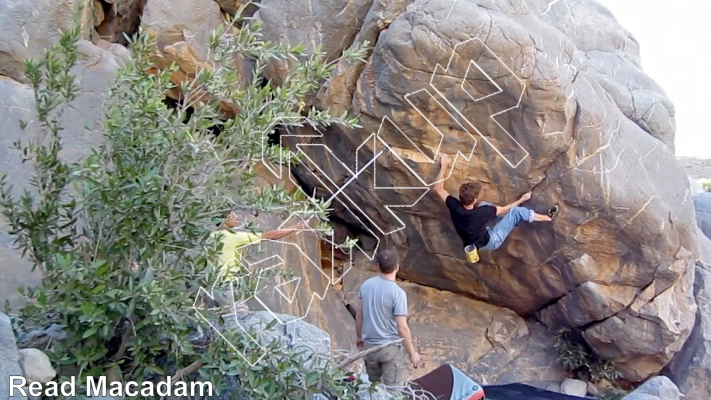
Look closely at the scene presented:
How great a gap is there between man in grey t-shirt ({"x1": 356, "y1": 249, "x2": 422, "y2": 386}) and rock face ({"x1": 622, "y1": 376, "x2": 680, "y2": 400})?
9.11 feet

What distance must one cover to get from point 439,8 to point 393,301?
2.58 m

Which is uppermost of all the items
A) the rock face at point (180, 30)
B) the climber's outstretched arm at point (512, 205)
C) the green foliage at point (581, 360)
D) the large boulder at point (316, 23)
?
the large boulder at point (316, 23)

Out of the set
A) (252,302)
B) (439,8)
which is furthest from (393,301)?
(439,8)

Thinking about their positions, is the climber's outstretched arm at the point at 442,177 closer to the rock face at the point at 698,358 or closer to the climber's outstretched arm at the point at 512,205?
the climber's outstretched arm at the point at 512,205

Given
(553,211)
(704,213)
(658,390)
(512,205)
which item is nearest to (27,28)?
(512,205)

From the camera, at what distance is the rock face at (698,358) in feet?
25.0

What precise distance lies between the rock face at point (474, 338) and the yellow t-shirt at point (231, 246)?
3.71m

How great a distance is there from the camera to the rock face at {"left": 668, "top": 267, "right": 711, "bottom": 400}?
25.0ft

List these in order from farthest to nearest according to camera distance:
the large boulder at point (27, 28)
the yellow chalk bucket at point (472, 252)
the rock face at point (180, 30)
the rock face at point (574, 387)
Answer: the rock face at point (574, 387) → the rock face at point (180, 30) → the yellow chalk bucket at point (472, 252) → the large boulder at point (27, 28)

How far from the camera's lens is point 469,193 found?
21.7 ft

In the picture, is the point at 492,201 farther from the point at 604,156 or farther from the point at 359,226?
the point at 359,226

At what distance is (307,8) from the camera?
278 inches

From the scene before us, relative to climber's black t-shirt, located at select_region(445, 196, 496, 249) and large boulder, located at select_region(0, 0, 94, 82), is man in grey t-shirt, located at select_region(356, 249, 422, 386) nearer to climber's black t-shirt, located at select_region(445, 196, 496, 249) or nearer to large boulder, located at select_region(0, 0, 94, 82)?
climber's black t-shirt, located at select_region(445, 196, 496, 249)

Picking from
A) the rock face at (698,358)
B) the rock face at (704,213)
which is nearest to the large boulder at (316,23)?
the rock face at (698,358)
